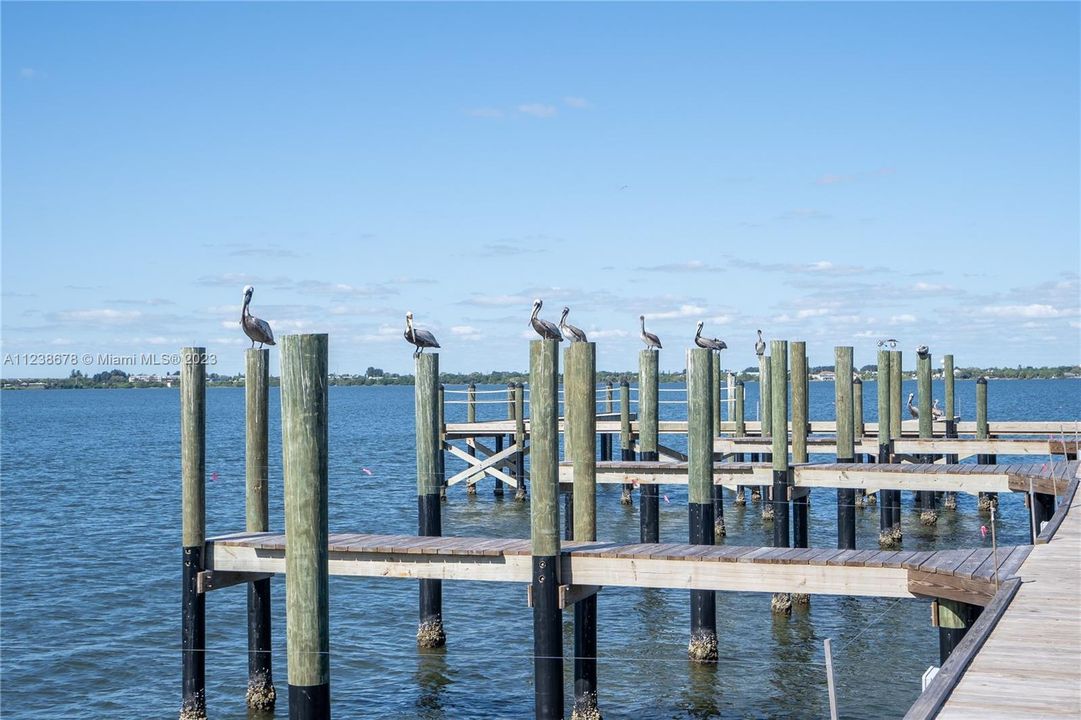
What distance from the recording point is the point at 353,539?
13125mm

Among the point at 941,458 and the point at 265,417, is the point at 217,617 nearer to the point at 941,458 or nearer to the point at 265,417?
the point at 265,417

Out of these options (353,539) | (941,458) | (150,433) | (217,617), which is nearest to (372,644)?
(217,617)

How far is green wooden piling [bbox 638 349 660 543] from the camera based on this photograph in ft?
59.7

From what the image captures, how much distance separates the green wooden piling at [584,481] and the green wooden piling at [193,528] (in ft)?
13.8

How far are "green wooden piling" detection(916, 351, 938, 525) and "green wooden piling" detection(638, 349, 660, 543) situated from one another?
9.40m

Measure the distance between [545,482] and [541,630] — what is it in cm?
149

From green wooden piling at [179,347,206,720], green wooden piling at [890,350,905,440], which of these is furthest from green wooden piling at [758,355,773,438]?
green wooden piling at [179,347,206,720]

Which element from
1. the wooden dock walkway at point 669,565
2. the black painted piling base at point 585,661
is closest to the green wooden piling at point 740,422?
the black painted piling base at point 585,661

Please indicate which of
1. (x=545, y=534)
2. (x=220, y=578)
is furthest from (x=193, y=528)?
(x=545, y=534)

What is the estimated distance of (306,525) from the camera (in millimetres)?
9164

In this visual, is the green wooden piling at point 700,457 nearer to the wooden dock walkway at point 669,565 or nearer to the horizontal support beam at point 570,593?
the wooden dock walkway at point 669,565

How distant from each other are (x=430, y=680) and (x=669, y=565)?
5.32 metres

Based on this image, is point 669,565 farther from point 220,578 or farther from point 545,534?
point 220,578

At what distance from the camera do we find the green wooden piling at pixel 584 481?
1271cm
